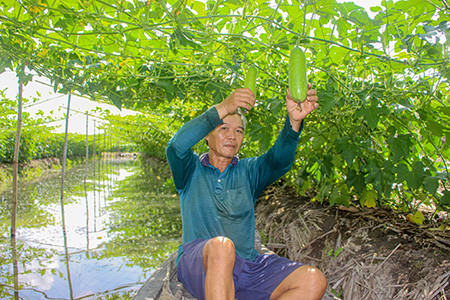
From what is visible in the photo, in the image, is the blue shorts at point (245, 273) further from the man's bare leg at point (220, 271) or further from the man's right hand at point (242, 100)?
the man's right hand at point (242, 100)

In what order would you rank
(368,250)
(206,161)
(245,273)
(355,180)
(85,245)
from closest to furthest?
(245,273)
(206,161)
(368,250)
(355,180)
(85,245)

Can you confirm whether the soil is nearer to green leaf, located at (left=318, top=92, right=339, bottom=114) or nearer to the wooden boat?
the wooden boat

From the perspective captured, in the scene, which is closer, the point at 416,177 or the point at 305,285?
the point at 305,285

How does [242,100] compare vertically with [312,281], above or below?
above

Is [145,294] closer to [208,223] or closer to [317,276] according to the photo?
[208,223]

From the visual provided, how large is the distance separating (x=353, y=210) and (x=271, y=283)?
1.59 metres

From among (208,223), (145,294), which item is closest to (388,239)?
(208,223)

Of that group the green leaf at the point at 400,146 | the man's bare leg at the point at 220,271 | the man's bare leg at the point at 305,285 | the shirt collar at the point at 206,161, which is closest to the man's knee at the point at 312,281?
the man's bare leg at the point at 305,285

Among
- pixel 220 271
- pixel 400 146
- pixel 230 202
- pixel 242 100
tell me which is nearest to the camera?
pixel 220 271

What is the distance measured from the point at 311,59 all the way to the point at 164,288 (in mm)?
1947

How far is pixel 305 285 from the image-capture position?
1.70 metres

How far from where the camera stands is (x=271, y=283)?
187 centimetres

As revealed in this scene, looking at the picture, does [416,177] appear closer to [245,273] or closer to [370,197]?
[370,197]

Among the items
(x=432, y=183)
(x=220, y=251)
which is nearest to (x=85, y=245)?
(x=220, y=251)
